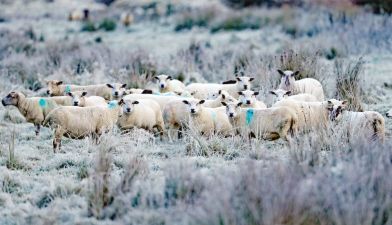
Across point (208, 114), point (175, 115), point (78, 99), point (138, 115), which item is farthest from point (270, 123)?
point (78, 99)

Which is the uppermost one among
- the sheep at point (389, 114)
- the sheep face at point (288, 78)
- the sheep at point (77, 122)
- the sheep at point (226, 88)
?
the sheep face at point (288, 78)

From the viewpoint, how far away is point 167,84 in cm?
1366

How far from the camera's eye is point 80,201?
721 cm

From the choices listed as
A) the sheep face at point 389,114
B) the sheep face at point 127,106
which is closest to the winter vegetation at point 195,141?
the sheep face at point 127,106

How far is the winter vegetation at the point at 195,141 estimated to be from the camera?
19.6 ft

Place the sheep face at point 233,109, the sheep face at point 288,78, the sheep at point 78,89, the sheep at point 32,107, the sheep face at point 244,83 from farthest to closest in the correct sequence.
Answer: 1. the sheep at point 78,89
2. the sheep face at point 244,83
3. the sheep face at point 288,78
4. the sheep at point 32,107
5. the sheep face at point 233,109

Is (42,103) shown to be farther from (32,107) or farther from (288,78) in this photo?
(288,78)

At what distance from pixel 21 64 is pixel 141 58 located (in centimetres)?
299

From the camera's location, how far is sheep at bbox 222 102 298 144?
32.5 ft

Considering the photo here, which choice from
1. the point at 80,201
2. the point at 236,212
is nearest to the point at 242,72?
the point at 80,201

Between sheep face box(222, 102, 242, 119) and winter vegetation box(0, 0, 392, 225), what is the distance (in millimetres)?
34

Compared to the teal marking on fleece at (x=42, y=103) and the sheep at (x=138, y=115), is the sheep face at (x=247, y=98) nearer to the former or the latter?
the sheep at (x=138, y=115)

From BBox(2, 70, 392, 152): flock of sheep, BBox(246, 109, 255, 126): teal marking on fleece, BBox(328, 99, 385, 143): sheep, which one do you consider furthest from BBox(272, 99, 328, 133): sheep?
BBox(246, 109, 255, 126): teal marking on fleece

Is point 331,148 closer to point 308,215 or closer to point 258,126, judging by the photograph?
point 258,126
